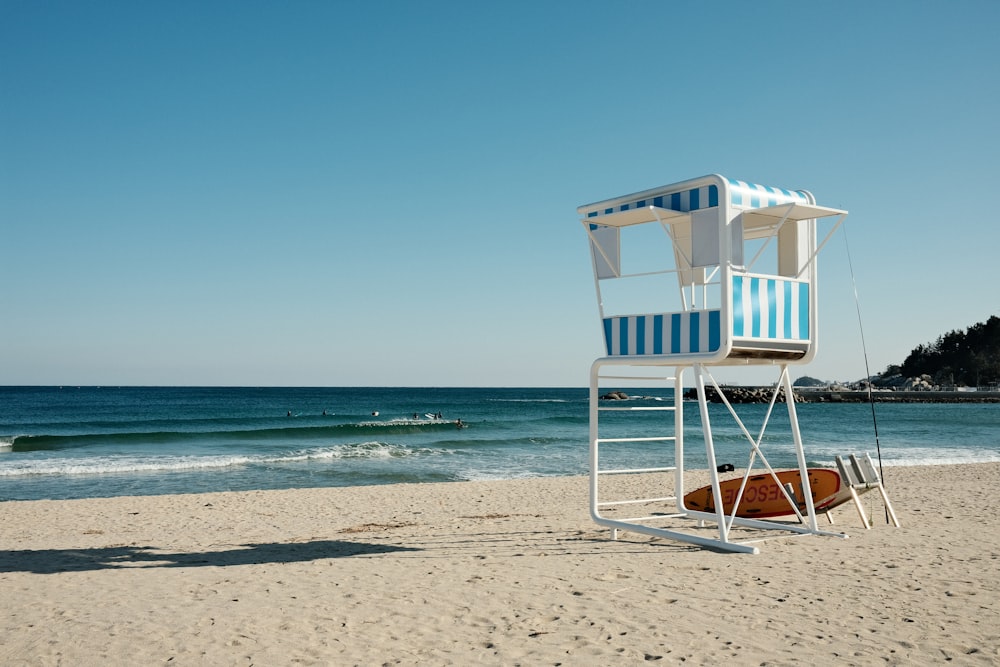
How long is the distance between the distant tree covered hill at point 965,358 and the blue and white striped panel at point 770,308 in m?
104

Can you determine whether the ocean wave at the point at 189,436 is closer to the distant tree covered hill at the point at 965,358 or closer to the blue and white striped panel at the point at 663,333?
the blue and white striped panel at the point at 663,333

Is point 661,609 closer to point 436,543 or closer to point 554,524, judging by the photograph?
point 436,543

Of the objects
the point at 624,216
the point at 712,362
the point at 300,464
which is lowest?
the point at 300,464

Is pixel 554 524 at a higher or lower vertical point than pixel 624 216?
lower

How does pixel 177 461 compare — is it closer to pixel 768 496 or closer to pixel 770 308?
pixel 768 496

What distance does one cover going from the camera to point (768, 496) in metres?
10.4

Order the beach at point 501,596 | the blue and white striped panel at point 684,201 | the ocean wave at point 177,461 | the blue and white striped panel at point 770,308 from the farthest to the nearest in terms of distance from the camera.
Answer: the ocean wave at point 177,461, the blue and white striped panel at point 684,201, the blue and white striped panel at point 770,308, the beach at point 501,596

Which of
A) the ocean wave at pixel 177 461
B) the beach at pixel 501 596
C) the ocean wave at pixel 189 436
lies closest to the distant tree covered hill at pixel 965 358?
the ocean wave at pixel 189 436

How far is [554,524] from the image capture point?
11.3 m

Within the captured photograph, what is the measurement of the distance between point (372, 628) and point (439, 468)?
60.4ft

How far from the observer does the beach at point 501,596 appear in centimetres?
538

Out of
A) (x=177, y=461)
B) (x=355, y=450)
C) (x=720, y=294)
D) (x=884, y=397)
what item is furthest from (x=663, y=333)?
(x=884, y=397)

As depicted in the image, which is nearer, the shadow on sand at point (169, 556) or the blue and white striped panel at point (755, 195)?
the blue and white striped panel at point (755, 195)

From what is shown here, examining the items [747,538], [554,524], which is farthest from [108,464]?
[747,538]
